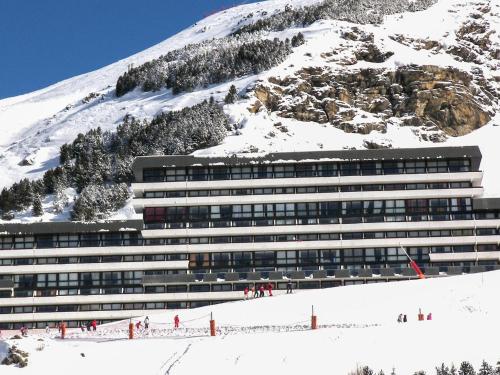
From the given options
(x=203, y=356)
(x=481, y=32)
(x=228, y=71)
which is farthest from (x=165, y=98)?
(x=203, y=356)

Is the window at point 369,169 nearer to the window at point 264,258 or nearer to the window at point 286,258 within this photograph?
the window at point 286,258

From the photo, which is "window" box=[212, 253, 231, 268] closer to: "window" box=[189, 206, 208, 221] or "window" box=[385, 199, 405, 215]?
"window" box=[189, 206, 208, 221]

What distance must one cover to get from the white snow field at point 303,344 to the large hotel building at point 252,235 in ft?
110

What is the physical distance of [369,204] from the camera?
94.4 metres

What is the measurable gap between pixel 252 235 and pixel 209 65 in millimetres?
72168

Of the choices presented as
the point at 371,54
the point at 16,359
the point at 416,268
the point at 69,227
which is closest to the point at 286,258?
the point at 416,268

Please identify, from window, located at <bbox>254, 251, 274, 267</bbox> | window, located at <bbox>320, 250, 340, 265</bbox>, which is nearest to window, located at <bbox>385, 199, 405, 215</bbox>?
window, located at <bbox>320, 250, 340, 265</bbox>

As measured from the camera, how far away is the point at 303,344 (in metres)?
46.3

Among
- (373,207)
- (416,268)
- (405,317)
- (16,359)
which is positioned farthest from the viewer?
(373,207)

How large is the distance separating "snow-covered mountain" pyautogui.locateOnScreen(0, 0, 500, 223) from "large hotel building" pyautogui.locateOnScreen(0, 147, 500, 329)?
19.8m

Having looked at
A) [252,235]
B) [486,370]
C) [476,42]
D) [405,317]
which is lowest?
[486,370]

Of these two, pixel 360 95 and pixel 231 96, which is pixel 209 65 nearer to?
pixel 231 96

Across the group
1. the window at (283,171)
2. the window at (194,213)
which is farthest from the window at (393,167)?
the window at (194,213)

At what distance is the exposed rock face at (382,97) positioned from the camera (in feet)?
428
